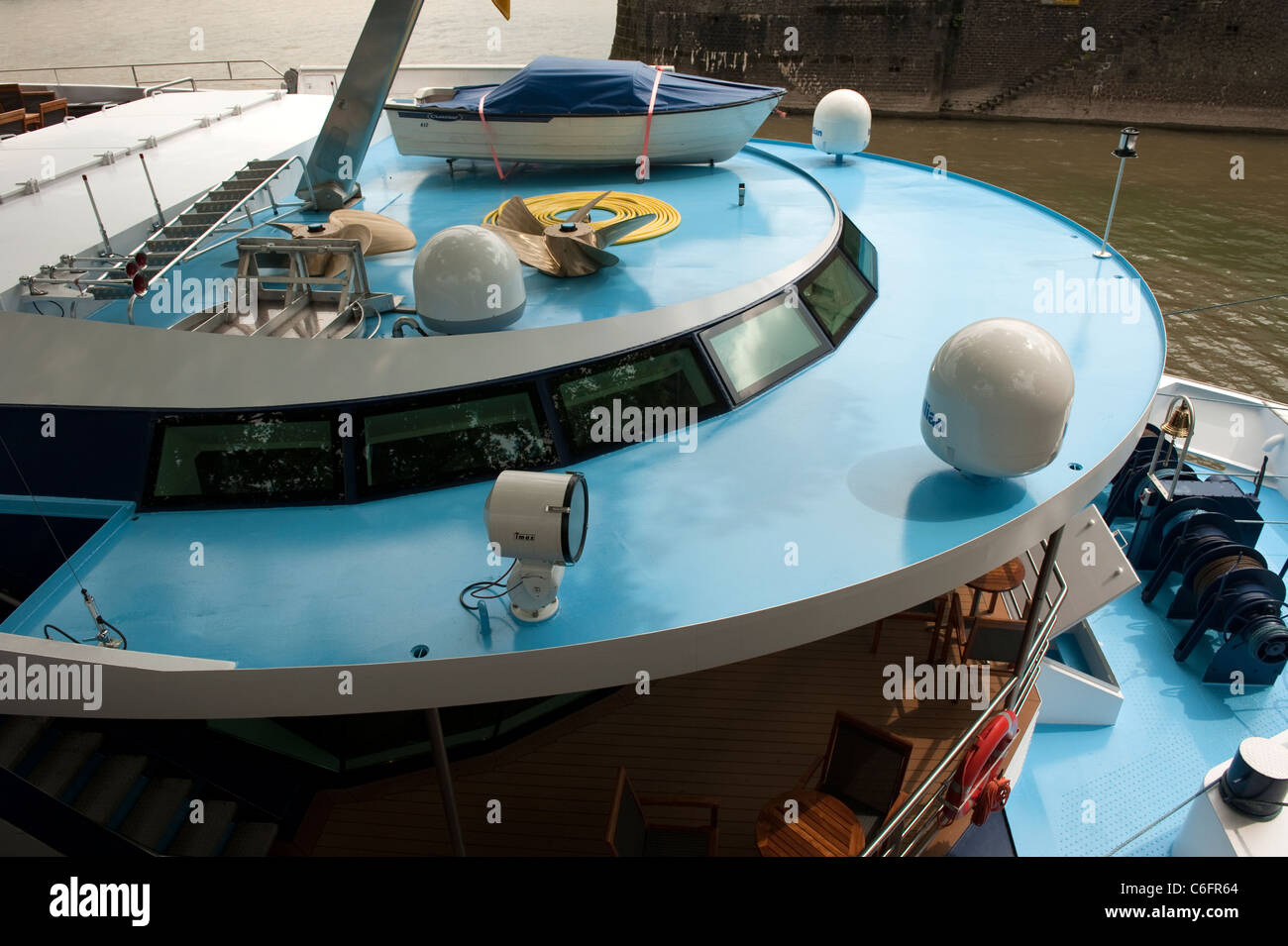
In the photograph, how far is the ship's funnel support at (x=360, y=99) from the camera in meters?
8.97

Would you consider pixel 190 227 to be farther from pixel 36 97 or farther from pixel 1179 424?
pixel 36 97

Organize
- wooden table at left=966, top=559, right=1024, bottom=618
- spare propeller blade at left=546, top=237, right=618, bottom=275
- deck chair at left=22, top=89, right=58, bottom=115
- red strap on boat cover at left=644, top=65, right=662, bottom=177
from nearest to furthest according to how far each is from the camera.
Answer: spare propeller blade at left=546, top=237, right=618, bottom=275
wooden table at left=966, top=559, right=1024, bottom=618
red strap on boat cover at left=644, top=65, right=662, bottom=177
deck chair at left=22, top=89, right=58, bottom=115

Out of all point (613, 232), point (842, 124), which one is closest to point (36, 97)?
point (842, 124)

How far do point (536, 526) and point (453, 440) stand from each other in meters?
1.71

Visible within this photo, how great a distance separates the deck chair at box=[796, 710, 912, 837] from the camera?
654 cm

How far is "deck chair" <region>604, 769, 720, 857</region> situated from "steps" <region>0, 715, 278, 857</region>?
258 centimetres

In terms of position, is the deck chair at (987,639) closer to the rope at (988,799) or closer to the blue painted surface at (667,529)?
the rope at (988,799)

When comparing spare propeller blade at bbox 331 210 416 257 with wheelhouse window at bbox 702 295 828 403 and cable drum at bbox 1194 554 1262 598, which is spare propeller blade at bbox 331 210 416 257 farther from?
cable drum at bbox 1194 554 1262 598

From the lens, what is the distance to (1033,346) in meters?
5.65

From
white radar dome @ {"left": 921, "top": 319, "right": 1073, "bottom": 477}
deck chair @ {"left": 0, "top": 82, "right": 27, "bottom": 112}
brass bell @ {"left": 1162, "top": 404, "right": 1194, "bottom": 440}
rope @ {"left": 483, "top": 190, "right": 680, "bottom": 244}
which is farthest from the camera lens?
deck chair @ {"left": 0, "top": 82, "right": 27, "bottom": 112}

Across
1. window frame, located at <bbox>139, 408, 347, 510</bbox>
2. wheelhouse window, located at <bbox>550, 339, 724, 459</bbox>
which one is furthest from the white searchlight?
window frame, located at <bbox>139, 408, 347, 510</bbox>

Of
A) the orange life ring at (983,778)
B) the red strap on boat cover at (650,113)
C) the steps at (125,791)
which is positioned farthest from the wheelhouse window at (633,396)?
the red strap on boat cover at (650,113)

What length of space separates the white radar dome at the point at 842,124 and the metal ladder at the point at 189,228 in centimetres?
754

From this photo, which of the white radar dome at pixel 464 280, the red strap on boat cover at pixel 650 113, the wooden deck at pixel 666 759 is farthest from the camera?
the red strap on boat cover at pixel 650 113
